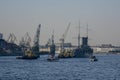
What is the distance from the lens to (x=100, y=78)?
67438 mm

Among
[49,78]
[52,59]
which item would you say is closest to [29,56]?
[52,59]

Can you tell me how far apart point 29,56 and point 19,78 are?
4267 inches

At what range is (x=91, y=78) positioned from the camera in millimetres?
67500

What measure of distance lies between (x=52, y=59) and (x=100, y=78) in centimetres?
8827

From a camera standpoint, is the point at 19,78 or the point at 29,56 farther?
the point at 29,56

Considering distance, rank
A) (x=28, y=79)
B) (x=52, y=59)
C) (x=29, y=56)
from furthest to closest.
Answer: (x=29, y=56), (x=52, y=59), (x=28, y=79)

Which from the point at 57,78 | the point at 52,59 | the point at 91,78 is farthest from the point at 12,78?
the point at 52,59

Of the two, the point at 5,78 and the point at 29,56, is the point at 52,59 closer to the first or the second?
the point at 29,56

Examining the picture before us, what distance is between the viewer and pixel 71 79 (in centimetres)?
6588

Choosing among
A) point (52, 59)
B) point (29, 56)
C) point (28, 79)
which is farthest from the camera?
point (29, 56)

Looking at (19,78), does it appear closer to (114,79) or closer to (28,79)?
(28,79)

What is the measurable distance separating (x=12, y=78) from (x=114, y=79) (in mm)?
13281

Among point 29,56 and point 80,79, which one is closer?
point 80,79

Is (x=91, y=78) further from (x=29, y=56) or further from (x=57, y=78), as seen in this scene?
(x=29, y=56)
